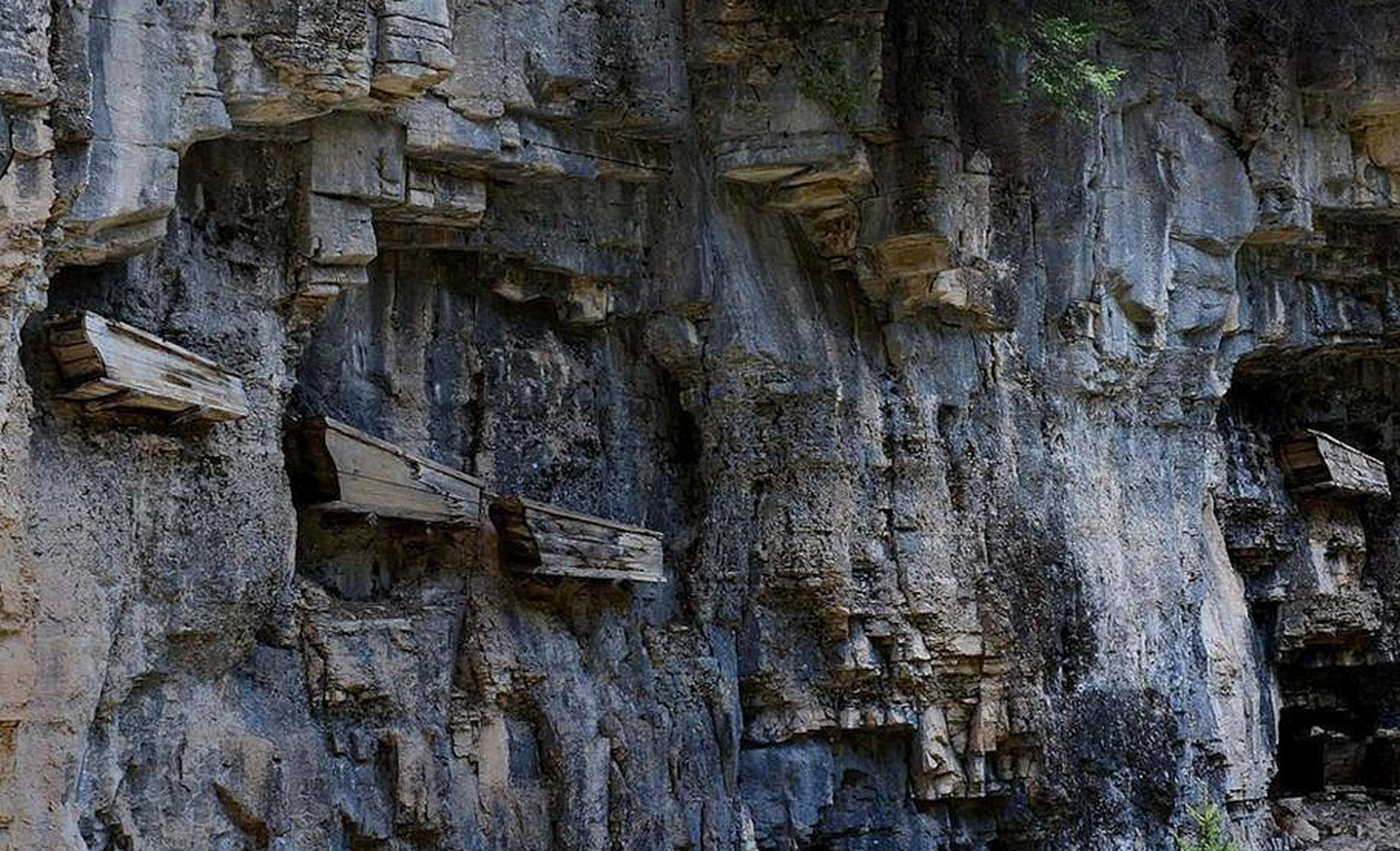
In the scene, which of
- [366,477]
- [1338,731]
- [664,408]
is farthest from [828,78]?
[1338,731]

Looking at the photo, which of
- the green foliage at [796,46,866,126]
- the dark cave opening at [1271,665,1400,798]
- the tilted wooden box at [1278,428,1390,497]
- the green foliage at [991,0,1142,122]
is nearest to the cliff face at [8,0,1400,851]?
the green foliage at [796,46,866,126]

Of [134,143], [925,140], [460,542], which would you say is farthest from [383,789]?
[925,140]

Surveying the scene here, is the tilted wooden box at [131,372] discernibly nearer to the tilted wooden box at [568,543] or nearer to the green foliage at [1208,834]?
the tilted wooden box at [568,543]

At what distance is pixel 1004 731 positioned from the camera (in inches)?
480

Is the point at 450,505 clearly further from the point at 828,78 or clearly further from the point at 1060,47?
the point at 1060,47

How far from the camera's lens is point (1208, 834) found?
9.80 m

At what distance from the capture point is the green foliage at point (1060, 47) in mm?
11391

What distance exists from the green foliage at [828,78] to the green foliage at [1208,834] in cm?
416

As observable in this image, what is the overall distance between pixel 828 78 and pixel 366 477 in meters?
3.38

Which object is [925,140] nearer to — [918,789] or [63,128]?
[918,789]

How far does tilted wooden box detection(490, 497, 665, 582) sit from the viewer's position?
404 inches

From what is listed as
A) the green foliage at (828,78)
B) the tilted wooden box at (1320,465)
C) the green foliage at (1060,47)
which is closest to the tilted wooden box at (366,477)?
the green foliage at (828,78)

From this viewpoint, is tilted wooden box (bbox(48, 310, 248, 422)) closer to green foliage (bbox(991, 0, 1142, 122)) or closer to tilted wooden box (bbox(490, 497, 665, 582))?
tilted wooden box (bbox(490, 497, 665, 582))

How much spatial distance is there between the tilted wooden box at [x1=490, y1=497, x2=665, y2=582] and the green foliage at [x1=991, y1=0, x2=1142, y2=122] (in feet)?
11.3
